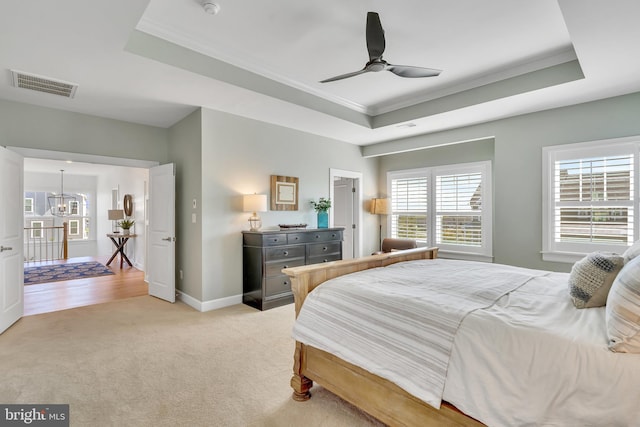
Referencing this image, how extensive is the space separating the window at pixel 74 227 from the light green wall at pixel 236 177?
29.1 ft

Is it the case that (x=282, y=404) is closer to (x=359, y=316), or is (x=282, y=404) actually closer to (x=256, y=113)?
(x=359, y=316)

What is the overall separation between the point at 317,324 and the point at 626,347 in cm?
142

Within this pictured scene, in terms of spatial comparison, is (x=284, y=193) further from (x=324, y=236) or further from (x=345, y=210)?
(x=345, y=210)

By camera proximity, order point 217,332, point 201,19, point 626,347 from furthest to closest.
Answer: point 217,332, point 201,19, point 626,347

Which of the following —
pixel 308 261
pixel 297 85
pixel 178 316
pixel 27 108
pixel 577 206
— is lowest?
pixel 178 316

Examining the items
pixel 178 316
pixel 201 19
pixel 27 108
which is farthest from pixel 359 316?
pixel 27 108

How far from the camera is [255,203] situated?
14.4ft

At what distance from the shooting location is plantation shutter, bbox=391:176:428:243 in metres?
6.13

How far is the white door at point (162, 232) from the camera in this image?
14.8ft

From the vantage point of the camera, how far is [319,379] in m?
2.06

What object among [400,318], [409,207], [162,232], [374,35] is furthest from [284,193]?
[400,318]

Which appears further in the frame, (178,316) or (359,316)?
(178,316)

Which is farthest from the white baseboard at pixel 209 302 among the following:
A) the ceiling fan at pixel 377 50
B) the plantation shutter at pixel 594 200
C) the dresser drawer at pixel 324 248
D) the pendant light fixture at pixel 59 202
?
the pendant light fixture at pixel 59 202

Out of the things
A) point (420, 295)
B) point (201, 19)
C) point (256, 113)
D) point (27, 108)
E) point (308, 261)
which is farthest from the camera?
point (308, 261)
